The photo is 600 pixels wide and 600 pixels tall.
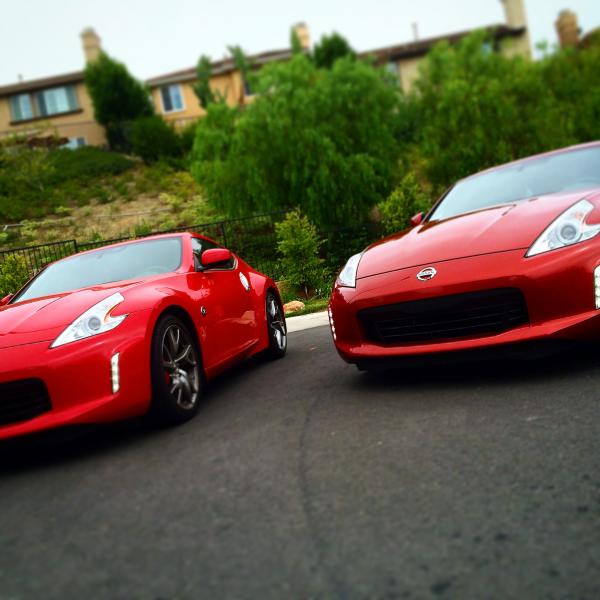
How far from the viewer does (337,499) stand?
2713 millimetres

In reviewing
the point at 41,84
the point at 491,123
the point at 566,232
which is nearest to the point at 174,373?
the point at 566,232

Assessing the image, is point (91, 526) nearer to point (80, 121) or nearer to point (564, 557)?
point (564, 557)

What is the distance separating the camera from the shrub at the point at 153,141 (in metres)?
31.8

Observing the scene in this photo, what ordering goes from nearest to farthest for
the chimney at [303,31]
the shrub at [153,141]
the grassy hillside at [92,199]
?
the grassy hillside at [92,199] → the shrub at [153,141] → the chimney at [303,31]

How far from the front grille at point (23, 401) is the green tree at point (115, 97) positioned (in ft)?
109

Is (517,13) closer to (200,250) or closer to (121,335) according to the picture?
(200,250)

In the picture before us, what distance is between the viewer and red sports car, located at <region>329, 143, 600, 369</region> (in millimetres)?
3895

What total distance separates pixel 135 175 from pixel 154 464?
28.4 m

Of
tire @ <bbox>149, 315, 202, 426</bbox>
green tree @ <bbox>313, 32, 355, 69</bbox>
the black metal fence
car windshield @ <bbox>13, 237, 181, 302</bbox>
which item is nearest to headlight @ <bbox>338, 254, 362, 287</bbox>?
tire @ <bbox>149, 315, 202, 426</bbox>

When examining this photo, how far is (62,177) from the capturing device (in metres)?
29.5

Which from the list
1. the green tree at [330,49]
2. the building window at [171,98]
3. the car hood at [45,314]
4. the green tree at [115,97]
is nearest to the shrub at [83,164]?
the green tree at [115,97]

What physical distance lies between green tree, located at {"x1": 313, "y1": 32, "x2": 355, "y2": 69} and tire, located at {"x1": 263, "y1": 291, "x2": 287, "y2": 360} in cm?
3259

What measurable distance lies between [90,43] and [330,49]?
14401mm

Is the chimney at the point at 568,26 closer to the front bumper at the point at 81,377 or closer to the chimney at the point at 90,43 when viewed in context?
the chimney at the point at 90,43
